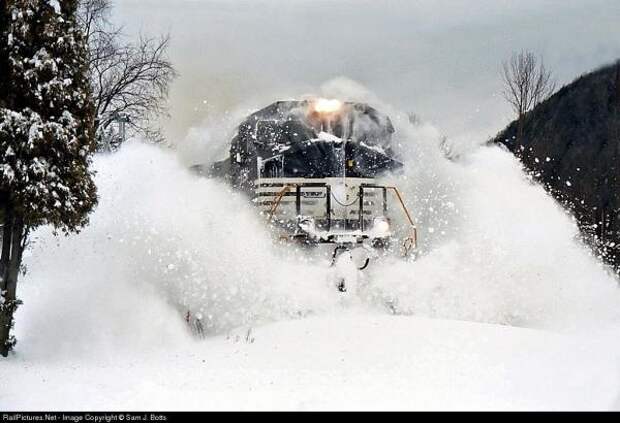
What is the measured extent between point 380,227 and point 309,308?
2.72 m

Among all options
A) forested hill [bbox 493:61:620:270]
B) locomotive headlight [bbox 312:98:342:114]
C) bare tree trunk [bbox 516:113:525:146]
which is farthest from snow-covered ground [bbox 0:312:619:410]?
bare tree trunk [bbox 516:113:525:146]

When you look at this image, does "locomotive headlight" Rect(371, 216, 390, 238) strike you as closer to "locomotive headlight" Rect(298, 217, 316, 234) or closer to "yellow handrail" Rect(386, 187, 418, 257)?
"yellow handrail" Rect(386, 187, 418, 257)

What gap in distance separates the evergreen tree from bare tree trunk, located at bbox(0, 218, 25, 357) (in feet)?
0.05

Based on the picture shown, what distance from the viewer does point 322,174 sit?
1395cm

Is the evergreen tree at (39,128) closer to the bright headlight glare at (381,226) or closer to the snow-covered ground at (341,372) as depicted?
the snow-covered ground at (341,372)

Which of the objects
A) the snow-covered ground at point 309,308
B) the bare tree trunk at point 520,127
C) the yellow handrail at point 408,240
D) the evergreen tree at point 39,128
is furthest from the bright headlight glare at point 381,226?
the bare tree trunk at point 520,127

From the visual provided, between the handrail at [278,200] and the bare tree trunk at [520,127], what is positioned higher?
the bare tree trunk at [520,127]

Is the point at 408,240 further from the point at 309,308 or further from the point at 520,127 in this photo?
the point at 520,127

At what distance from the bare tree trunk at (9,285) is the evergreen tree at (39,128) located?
14mm

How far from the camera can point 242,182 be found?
14.0m

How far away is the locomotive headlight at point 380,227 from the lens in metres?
13.5

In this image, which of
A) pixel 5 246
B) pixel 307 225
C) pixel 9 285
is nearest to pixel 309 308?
pixel 307 225

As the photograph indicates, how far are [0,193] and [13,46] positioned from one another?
227cm
